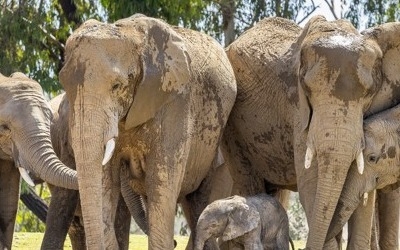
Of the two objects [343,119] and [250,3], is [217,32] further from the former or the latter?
[343,119]

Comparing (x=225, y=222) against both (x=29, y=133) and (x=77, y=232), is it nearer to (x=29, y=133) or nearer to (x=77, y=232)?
(x=29, y=133)

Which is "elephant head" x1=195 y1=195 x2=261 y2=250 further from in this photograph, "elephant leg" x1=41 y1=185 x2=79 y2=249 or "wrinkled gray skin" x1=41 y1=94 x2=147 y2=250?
"elephant leg" x1=41 y1=185 x2=79 y2=249

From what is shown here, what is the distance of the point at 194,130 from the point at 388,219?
2316 millimetres

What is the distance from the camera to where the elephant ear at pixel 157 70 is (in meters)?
15.0

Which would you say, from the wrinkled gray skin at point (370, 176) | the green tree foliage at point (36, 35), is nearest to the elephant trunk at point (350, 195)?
the wrinkled gray skin at point (370, 176)

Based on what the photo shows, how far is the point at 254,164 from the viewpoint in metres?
17.4

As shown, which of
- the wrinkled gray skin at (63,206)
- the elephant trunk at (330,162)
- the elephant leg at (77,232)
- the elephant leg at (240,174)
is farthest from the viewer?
the elephant leg at (77,232)

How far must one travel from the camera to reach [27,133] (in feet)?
52.6

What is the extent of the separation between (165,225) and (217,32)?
41.2 feet

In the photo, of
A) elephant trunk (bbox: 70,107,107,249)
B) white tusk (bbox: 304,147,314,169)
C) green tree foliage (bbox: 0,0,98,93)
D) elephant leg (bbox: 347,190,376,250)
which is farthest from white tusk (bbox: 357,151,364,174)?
green tree foliage (bbox: 0,0,98,93)

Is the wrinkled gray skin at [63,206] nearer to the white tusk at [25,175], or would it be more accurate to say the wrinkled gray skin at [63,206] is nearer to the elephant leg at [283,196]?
the white tusk at [25,175]

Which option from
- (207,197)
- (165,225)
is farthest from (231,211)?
(207,197)

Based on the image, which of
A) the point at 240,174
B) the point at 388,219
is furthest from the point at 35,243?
the point at 388,219

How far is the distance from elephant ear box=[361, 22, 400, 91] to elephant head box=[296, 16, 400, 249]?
0.5 inches
